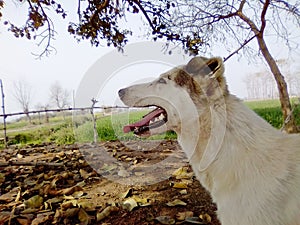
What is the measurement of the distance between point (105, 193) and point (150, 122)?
134 cm

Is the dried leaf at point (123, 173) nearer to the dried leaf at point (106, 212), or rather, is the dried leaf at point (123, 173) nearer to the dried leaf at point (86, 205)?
the dried leaf at point (86, 205)

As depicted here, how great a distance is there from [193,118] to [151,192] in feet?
4.79

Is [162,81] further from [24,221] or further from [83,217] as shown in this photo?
[24,221]

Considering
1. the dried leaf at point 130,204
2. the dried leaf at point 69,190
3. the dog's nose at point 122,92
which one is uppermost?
the dog's nose at point 122,92

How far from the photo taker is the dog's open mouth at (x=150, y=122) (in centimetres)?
207

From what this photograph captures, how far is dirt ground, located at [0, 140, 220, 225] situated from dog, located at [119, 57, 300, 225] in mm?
828

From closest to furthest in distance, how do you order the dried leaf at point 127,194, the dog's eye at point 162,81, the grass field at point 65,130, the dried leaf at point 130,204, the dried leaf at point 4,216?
the dog's eye at point 162,81 → the dried leaf at point 4,216 → the dried leaf at point 130,204 → the dried leaf at point 127,194 → the grass field at point 65,130

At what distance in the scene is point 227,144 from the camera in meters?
1.57

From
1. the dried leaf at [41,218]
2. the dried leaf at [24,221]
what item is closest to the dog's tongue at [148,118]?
the dried leaf at [41,218]

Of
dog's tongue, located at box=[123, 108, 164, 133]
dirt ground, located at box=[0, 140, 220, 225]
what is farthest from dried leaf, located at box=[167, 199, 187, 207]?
dog's tongue, located at box=[123, 108, 164, 133]

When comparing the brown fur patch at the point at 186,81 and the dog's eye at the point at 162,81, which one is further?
the dog's eye at the point at 162,81

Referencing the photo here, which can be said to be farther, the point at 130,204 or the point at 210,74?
the point at 130,204

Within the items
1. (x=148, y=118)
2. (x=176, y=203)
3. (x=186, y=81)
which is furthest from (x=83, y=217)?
(x=186, y=81)

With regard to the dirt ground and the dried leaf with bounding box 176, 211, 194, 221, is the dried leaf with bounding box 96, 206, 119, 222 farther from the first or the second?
the dried leaf with bounding box 176, 211, 194, 221
